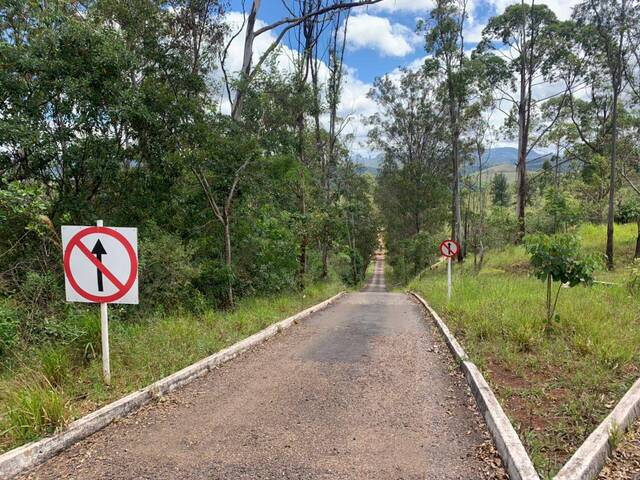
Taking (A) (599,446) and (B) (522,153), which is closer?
(A) (599,446)

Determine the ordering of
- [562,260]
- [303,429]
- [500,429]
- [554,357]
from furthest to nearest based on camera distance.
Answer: [562,260]
[554,357]
[303,429]
[500,429]

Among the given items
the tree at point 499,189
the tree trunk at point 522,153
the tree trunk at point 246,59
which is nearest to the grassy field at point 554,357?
the tree trunk at point 246,59

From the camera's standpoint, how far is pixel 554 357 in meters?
5.24

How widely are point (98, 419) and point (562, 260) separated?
649 cm

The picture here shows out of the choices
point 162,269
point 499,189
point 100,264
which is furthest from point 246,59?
point 499,189

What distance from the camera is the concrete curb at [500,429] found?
2.79 meters

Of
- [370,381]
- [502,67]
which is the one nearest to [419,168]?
[502,67]

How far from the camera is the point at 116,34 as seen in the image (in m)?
7.75

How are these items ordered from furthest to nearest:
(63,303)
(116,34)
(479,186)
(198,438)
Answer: (479,186)
(116,34)
(63,303)
(198,438)

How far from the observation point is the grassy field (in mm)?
3504

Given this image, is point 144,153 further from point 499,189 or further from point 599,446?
point 499,189

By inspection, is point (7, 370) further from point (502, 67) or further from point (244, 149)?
point (502, 67)

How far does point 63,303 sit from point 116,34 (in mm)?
5260

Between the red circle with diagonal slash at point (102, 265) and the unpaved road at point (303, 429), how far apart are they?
4.13ft
